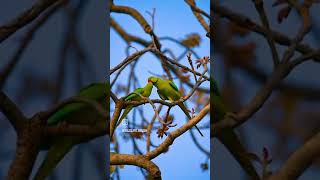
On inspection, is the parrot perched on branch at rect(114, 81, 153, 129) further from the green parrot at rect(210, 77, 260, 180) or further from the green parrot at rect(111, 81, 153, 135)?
the green parrot at rect(210, 77, 260, 180)

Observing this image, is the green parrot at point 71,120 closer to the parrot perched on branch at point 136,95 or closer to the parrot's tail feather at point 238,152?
the parrot perched on branch at point 136,95

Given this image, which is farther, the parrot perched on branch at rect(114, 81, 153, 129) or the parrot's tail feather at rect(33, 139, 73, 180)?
the parrot perched on branch at rect(114, 81, 153, 129)

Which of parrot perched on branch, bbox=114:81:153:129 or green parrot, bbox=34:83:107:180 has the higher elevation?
parrot perched on branch, bbox=114:81:153:129

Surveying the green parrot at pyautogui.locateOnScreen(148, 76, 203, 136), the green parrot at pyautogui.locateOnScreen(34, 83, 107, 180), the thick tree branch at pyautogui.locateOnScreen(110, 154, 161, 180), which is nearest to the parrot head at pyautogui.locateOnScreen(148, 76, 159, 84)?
the green parrot at pyautogui.locateOnScreen(148, 76, 203, 136)

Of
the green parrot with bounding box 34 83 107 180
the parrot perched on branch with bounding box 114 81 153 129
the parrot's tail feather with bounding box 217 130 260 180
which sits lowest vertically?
the parrot's tail feather with bounding box 217 130 260 180

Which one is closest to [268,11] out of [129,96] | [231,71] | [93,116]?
[231,71]

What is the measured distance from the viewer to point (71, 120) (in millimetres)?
1667

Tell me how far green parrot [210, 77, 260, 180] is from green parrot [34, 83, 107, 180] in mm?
424

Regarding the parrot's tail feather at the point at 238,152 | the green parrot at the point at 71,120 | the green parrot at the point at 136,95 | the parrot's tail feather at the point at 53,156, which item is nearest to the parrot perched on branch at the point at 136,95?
the green parrot at the point at 136,95

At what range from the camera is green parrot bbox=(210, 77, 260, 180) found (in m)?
1.59

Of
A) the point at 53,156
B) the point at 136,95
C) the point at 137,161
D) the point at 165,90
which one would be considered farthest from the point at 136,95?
the point at 53,156

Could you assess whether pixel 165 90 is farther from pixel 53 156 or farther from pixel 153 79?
pixel 53 156

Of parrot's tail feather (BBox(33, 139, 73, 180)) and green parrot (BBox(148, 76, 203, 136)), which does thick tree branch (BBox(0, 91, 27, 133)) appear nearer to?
parrot's tail feather (BBox(33, 139, 73, 180))

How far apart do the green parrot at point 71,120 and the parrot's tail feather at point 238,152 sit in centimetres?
48
